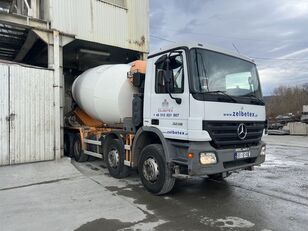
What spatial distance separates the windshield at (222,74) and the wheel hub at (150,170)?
1.77 m

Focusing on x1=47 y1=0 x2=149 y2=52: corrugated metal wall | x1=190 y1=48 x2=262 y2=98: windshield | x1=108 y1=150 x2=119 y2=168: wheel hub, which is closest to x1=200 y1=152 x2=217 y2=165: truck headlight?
x1=190 y1=48 x2=262 y2=98: windshield

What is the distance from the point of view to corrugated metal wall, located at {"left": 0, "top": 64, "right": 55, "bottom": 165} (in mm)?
8828

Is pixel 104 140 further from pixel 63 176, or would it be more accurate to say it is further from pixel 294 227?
pixel 294 227

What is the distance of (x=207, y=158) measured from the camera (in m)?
5.22

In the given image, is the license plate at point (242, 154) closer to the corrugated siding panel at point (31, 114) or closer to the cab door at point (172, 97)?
the cab door at point (172, 97)

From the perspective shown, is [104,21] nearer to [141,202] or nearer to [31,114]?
[31,114]

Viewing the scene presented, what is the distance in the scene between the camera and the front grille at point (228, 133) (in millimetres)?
5309

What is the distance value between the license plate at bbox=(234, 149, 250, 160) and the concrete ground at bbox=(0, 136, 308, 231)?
0.87 meters

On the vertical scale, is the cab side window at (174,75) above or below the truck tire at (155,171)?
above

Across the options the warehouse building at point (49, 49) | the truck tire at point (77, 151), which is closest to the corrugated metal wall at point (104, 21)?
the warehouse building at point (49, 49)

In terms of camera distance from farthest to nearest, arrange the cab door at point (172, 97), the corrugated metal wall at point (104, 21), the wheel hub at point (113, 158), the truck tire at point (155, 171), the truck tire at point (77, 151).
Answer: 1. the truck tire at point (77, 151)
2. the corrugated metal wall at point (104, 21)
3. the wheel hub at point (113, 158)
4. the truck tire at point (155, 171)
5. the cab door at point (172, 97)

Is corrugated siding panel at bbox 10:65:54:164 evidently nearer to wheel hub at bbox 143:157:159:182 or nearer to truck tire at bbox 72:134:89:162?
truck tire at bbox 72:134:89:162

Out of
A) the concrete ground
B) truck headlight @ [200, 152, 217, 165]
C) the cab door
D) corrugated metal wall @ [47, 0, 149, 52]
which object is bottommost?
the concrete ground

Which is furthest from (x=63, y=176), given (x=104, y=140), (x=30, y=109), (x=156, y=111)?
(x=156, y=111)
